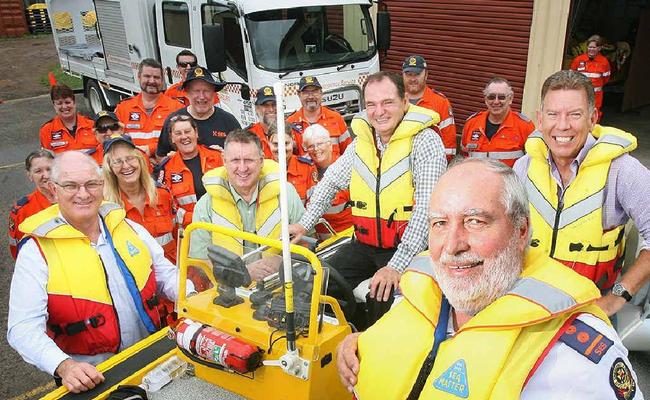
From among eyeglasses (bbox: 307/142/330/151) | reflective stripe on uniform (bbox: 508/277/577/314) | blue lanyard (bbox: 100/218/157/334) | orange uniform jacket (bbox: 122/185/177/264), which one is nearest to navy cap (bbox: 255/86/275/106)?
eyeglasses (bbox: 307/142/330/151)

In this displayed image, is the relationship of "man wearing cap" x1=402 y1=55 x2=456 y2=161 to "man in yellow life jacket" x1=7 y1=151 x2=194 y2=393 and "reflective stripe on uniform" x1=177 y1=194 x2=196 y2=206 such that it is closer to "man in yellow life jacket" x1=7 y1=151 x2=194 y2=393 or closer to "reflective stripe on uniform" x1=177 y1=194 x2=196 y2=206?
"reflective stripe on uniform" x1=177 y1=194 x2=196 y2=206

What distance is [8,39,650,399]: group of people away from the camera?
158cm

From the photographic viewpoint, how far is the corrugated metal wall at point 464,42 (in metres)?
8.80

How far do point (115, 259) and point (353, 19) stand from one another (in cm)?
587

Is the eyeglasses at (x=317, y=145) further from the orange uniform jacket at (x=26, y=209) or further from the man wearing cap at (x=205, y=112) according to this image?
the orange uniform jacket at (x=26, y=209)

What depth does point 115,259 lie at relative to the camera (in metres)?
2.91

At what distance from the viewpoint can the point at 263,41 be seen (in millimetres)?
6965

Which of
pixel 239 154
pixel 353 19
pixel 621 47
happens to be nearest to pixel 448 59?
pixel 353 19

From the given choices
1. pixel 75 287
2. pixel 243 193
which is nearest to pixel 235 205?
pixel 243 193

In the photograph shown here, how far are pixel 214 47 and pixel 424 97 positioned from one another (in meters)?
2.68

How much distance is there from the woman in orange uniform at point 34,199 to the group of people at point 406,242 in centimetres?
2

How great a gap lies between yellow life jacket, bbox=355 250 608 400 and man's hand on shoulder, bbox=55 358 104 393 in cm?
132

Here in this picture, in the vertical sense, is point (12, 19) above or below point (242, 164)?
below

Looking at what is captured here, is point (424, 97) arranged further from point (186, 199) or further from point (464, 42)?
point (464, 42)
